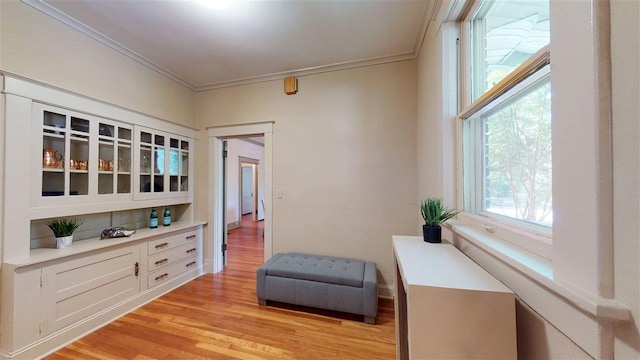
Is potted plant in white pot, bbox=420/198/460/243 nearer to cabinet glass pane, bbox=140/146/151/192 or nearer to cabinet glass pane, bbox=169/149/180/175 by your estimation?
cabinet glass pane, bbox=140/146/151/192

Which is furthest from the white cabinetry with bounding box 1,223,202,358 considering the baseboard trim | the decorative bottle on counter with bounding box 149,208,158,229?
the baseboard trim

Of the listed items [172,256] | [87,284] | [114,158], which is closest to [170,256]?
[172,256]

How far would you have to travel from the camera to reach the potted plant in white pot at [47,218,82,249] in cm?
187

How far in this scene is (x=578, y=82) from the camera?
1.57 ft

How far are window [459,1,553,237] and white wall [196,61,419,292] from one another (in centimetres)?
121

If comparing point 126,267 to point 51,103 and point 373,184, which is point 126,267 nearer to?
point 51,103

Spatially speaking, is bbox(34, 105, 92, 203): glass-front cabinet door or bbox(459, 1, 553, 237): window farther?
bbox(34, 105, 92, 203): glass-front cabinet door

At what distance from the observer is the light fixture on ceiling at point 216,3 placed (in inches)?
66.2

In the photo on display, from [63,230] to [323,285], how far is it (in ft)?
7.63

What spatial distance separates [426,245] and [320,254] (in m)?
1.70

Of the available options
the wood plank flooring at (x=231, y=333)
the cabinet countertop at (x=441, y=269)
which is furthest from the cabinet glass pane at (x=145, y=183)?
the cabinet countertop at (x=441, y=269)

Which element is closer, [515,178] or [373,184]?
[515,178]

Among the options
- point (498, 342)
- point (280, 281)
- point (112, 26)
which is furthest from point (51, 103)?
point (498, 342)

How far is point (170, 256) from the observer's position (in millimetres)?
2678
